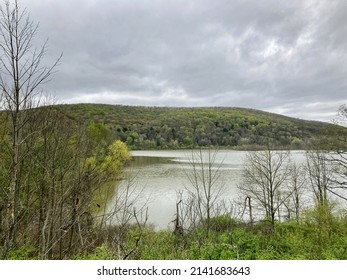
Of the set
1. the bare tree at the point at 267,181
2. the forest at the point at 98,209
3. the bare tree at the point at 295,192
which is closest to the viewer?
the forest at the point at 98,209

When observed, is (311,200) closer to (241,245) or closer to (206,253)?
(241,245)

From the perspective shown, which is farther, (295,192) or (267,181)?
(295,192)

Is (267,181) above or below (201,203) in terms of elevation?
above

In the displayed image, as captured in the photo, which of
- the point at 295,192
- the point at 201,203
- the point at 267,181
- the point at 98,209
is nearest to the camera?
the point at 98,209

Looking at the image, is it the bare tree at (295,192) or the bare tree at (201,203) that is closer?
the bare tree at (201,203)

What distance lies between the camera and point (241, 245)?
6.30m

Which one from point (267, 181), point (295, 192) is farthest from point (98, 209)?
point (295, 192)

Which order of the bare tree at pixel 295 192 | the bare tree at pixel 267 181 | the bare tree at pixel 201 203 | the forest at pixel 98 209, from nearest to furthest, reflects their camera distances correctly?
the forest at pixel 98 209 < the bare tree at pixel 201 203 < the bare tree at pixel 267 181 < the bare tree at pixel 295 192

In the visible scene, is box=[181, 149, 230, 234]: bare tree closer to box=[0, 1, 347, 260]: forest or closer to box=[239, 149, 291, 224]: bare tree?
box=[0, 1, 347, 260]: forest

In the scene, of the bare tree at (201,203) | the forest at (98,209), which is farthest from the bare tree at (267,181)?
the bare tree at (201,203)

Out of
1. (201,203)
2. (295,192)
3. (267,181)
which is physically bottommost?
(295,192)

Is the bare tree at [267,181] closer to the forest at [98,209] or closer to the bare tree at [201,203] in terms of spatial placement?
the forest at [98,209]

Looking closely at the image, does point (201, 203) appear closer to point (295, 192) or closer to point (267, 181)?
point (267, 181)

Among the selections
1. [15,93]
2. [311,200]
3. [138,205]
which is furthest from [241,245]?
[311,200]
